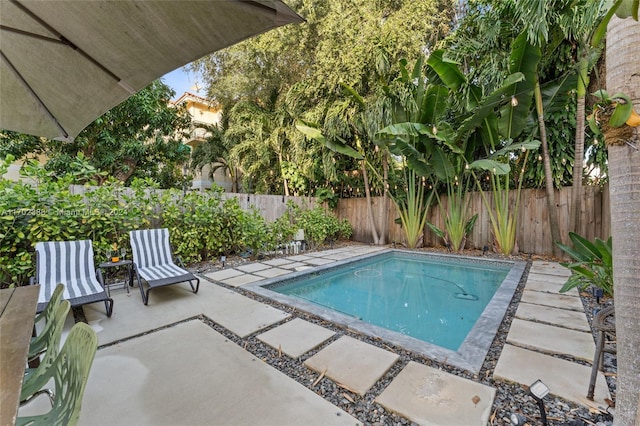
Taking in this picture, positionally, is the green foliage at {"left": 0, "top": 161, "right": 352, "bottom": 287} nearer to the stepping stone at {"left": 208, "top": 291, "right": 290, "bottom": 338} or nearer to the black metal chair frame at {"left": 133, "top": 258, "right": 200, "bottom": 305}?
the black metal chair frame at {"left": 133, "top": 258, "right": 200, "bottom": 305}

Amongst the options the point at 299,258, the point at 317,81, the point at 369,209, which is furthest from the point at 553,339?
the point at 317,81

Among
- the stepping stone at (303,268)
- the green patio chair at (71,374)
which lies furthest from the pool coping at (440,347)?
the green patio chair at (71,374)

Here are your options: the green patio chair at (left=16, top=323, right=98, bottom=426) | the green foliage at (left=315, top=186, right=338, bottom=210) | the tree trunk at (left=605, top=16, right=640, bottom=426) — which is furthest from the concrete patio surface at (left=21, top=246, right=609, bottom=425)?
the green foliage at (left=315, top=186, right=338, bottom=210)

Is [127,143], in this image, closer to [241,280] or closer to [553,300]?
[241,280]

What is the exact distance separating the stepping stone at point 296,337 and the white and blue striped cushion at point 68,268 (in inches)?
90.4

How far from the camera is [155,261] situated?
455 cm

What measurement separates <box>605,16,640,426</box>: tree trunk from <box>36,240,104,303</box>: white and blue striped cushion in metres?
4.56

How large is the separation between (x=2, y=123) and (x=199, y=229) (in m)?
3.49

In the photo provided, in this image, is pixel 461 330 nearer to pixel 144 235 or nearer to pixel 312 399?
pixel 312 399

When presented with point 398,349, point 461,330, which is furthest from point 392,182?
point 398,349

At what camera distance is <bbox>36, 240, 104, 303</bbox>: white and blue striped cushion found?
332cm

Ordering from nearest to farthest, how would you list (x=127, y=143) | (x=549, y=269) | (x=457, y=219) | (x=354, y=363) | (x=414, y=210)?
1. (x=354, y=363)
2. (x=549, y=269)
3. (x=457, y=219)
4. (x=414, y=210)
5. (x=127, y=143)

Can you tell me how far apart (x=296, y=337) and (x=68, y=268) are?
11.1 feet

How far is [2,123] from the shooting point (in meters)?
2.48
